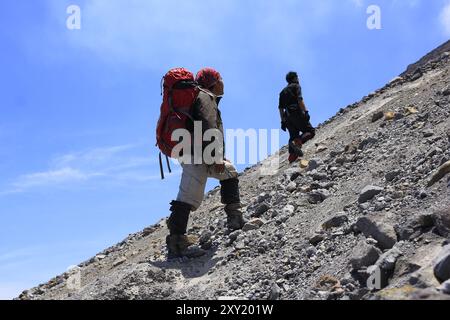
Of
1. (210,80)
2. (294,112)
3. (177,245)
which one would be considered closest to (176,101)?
(210,80)

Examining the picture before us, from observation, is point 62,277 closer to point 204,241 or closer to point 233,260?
point 204,241

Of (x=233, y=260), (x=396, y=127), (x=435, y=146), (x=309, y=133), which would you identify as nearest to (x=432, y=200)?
(x=435, y=146)

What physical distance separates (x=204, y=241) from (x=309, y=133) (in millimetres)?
5686

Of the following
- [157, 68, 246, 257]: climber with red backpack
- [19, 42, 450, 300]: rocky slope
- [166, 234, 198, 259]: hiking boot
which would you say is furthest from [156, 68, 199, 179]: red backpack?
[19, 42, 450, 300]: rocky slope

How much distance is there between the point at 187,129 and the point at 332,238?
268 centimetres

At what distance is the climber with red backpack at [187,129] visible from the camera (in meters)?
7.76

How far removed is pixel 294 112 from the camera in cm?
1310

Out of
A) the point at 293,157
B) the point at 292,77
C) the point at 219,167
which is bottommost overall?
the point at 219,167

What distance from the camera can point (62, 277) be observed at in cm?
1102

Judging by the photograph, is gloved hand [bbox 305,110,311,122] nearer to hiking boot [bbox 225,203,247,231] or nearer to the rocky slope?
the rocky slope

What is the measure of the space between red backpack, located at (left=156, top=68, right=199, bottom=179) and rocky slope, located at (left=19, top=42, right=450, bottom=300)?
1.80m

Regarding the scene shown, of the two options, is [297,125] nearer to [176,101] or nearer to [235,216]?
[235,216]

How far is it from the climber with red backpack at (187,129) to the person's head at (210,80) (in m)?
0.11

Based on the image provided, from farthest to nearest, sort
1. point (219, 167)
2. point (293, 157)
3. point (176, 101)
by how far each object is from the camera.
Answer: point (293, 157) < point (176, 101) < point (219, 167)
